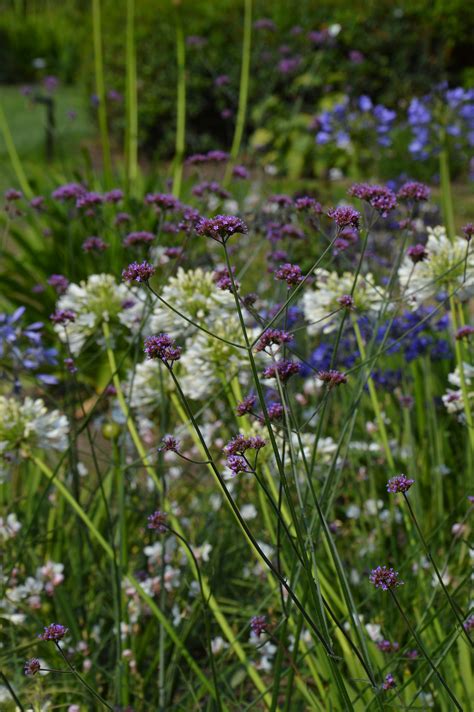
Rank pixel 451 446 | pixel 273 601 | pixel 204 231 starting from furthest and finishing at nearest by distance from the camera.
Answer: pixel 451 446
pixel 273 601
pixel 204 231

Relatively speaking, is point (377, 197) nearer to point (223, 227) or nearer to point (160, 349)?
point (223, 227)

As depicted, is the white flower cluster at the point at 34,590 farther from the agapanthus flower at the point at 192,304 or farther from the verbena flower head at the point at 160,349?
the verbena flower head at the point at 160,349

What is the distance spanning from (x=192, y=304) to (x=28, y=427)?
483 mm

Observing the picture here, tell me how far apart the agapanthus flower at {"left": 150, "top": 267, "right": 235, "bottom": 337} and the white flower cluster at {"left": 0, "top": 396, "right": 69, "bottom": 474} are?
1.10 ft

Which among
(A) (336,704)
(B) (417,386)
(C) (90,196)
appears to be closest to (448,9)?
(B) (417,386)

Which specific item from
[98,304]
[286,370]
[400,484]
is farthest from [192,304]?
[400,484]

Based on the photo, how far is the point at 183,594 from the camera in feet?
7.68

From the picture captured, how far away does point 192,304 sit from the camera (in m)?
1.99

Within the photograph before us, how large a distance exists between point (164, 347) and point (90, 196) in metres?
1.18

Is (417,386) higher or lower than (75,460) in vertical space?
higher

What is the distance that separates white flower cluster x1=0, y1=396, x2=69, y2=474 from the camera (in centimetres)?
198

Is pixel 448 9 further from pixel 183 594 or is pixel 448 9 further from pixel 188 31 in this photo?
pixel 183 594

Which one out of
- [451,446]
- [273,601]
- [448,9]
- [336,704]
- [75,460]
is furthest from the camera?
[448,9]

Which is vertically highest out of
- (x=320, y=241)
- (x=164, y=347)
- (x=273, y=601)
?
(x=320, y=241)
